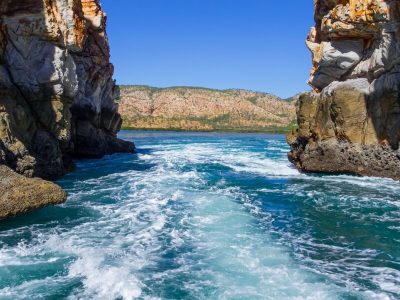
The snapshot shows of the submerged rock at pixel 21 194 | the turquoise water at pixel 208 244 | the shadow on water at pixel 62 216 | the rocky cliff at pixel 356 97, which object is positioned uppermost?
the rocky cliff at pixel 356 97

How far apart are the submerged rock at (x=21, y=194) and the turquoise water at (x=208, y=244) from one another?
0.52 m

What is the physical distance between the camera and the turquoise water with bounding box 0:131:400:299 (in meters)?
11.0

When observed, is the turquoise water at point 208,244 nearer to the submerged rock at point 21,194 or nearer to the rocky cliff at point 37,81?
the submerged rock at point 21,194

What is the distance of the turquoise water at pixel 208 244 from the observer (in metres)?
11.0

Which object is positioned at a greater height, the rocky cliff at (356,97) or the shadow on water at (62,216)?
the rocky cliff at (356,97)

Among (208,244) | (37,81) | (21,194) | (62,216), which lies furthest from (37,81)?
(208,244)

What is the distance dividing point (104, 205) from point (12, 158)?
572 centimetres

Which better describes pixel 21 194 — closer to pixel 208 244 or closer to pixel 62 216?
pixel 62 216

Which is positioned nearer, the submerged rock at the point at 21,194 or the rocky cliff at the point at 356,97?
the submerged rock at the point at 21,194

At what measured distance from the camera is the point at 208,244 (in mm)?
14812

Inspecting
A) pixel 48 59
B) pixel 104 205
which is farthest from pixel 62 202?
pixel 48 59

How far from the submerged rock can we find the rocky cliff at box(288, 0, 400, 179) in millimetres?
21412

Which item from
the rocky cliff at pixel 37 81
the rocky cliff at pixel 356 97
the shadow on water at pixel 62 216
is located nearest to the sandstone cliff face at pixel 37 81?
the rocky cliff at pixel 37 81

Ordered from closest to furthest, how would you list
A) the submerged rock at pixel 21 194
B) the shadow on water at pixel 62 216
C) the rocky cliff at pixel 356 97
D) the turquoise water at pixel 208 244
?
the turquoise water at pixel 208 244
the shadow on water at pixel 62 216
the submerged rock at pixel 21 194
the rocky cliff at pixel 356 97
